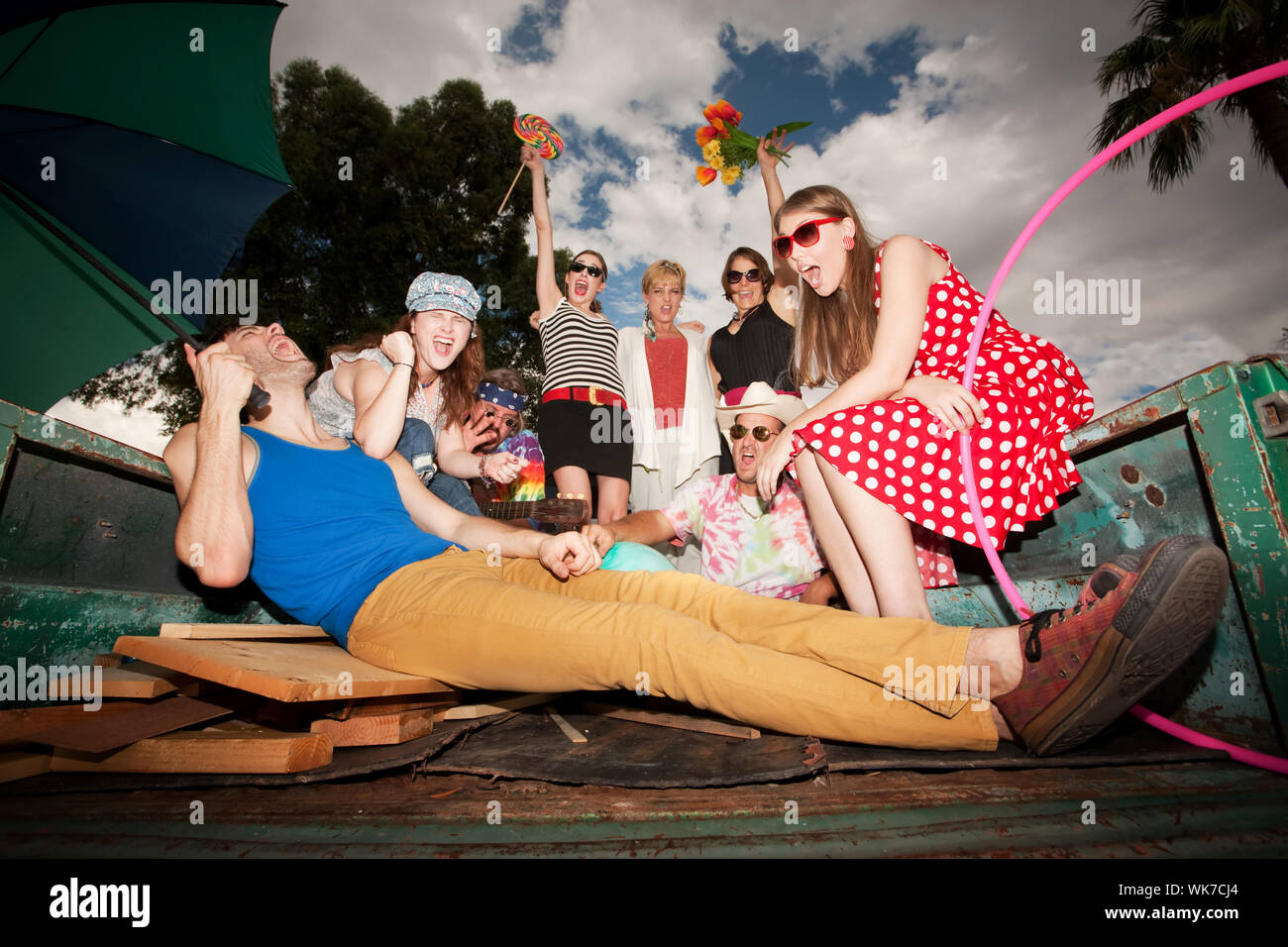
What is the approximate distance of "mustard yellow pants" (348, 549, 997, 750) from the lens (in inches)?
67.8

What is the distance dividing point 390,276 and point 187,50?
39.0 ft

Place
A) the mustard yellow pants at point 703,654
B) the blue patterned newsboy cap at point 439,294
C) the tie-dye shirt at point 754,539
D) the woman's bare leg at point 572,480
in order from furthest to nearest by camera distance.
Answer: the woman's bare leg at point 572,480 → the blue patterned newsboy cap at point 439,294 → the tie-dye shirt at point 754,539 → the mustard yellow pants at point 703,654

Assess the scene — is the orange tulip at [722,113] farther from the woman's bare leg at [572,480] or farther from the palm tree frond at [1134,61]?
the palm tree frond at [1134,61]

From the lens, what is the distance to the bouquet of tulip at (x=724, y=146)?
5.24m

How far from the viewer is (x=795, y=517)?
333 cm

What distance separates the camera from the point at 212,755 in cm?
181

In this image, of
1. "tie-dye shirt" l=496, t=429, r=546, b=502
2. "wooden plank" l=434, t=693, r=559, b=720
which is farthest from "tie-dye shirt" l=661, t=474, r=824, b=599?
"tie-dye shirt" l=496, t=429, r=546, b=502

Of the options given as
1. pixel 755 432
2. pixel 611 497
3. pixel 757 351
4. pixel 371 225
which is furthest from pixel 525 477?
pixel 371 225

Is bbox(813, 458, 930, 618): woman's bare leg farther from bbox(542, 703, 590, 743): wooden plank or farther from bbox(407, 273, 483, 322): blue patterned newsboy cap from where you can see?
bbox(407, 273, 483, 322): blue patterned newsboy cap

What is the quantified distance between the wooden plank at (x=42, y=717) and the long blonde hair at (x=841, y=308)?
9.83ft

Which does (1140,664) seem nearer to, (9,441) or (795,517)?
(795,517)

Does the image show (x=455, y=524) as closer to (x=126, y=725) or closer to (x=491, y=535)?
(x=491, y=535)

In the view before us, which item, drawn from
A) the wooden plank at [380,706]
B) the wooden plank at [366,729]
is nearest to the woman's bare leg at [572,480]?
the wooden plank at [380,706]
